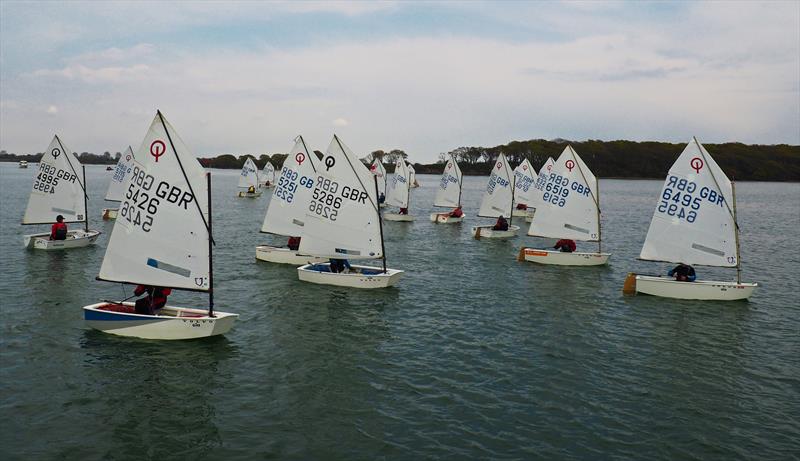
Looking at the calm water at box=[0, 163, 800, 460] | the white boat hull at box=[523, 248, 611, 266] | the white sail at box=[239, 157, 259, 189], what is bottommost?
the calm water at box=[0, 163, 800, 460]

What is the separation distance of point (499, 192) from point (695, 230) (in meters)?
30.2

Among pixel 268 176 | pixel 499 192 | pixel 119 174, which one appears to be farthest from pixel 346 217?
pixel 268 176

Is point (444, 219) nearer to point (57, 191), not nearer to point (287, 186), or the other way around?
point (287, 186)

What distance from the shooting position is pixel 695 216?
109ft

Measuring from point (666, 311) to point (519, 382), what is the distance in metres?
14.4

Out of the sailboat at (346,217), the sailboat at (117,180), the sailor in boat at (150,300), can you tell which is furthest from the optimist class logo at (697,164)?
the sailboat at (117,180)

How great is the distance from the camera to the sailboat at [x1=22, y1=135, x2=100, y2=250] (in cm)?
4434

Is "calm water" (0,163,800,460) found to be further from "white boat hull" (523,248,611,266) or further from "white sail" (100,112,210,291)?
"white boat hull" (523,248,611,266)

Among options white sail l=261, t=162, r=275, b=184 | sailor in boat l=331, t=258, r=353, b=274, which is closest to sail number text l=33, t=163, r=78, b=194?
sailor in boat l=331, t=258, r=353, b=274

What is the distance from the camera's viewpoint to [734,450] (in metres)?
15.4

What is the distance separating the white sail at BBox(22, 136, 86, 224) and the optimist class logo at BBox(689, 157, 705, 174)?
45533mm

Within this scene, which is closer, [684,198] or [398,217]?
[684,198]

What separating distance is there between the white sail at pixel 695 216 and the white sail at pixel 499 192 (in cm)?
2798

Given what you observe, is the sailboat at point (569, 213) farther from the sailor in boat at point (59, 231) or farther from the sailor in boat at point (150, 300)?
the sailor in boat at point (59, 231)
